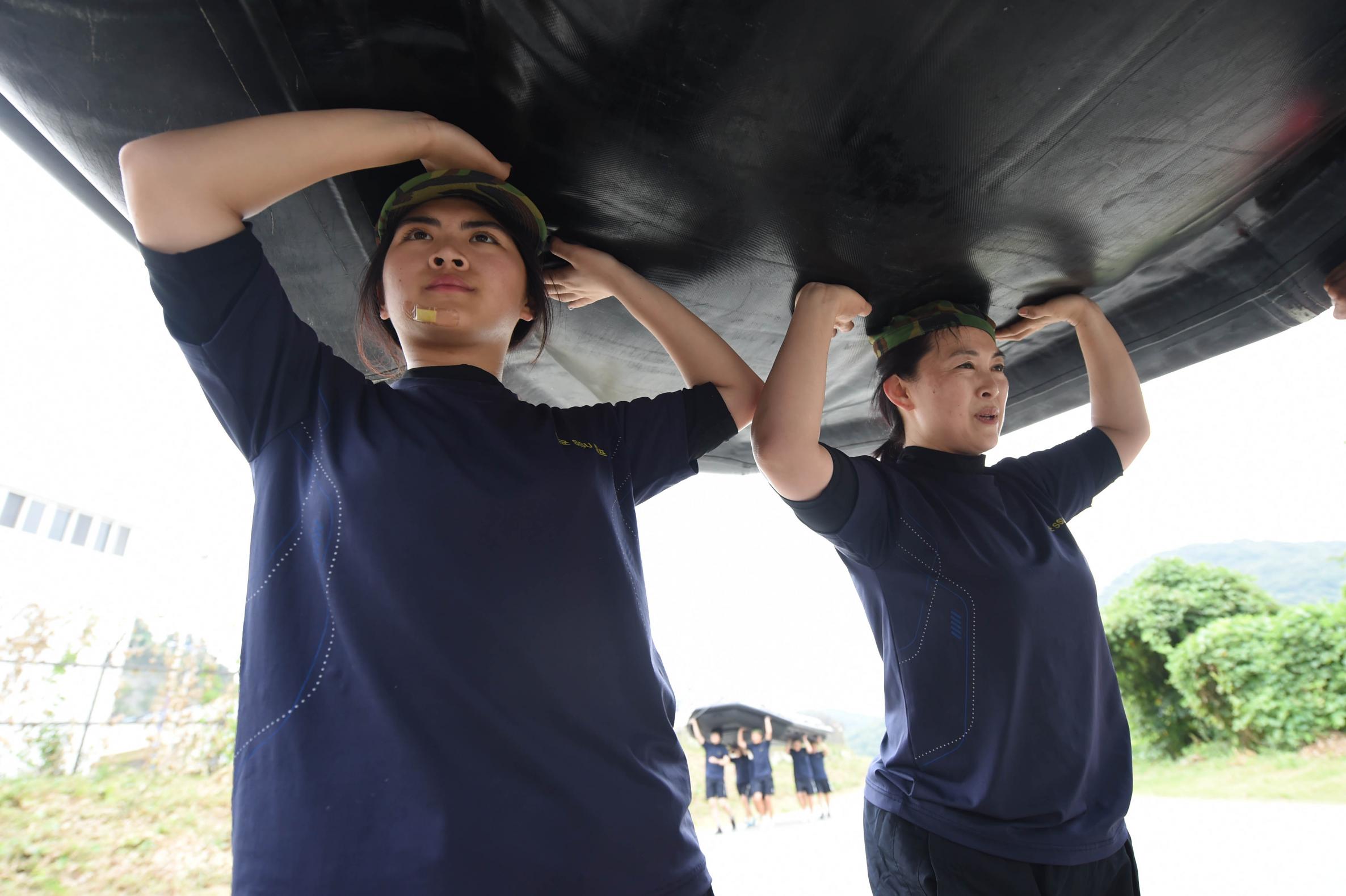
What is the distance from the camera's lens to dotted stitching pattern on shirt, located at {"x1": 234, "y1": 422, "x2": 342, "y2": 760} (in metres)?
0.77

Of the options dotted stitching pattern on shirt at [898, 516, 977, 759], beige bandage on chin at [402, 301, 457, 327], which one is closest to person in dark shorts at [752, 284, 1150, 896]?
dotted stitching pattern on shirt at [898, 516, 977, 759]

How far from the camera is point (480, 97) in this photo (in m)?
0.93

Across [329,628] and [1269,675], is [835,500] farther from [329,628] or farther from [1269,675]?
[1269,675]

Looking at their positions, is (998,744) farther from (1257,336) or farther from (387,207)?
(387,207)

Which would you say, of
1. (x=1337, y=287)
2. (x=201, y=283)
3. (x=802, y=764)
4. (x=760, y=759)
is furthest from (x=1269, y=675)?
(x=201, y=283)

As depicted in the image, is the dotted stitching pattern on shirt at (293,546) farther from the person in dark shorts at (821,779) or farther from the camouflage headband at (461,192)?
the person in dark shorts at (821,779)

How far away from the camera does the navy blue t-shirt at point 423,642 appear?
27.9 inches

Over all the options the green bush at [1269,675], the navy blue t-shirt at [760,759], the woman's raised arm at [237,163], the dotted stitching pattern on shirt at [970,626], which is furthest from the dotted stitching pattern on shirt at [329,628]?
the green bush at [1269,675]

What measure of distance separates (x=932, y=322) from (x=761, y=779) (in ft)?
25.7

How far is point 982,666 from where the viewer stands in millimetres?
1285

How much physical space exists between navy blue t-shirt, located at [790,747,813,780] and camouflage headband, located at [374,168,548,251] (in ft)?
27.9

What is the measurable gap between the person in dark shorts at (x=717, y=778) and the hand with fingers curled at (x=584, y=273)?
7.45m

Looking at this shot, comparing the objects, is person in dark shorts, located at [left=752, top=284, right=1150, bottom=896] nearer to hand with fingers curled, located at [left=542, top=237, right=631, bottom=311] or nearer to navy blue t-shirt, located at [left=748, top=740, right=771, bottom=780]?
hand with fingers curled, located at [left=542, top=237, right=631, bottom=311]

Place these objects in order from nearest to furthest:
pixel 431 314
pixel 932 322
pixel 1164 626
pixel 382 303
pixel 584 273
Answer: pixel 431 314, pixel 382 303, pixel 584 273, pixel 932 322, pixel 1164 626
